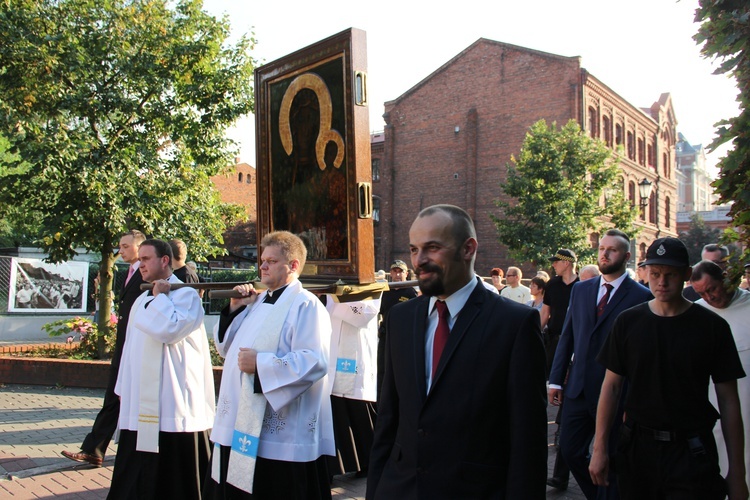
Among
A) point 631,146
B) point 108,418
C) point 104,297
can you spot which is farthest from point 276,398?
point 631,146

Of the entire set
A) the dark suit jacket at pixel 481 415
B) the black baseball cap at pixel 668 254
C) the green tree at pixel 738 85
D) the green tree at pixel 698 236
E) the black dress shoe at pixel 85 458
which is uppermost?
the green tree at pixel 698 236

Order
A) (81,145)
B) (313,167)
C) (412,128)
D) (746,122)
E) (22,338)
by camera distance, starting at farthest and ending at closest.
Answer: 1. (412,128)
2. (22,338)
3. (81,145)
4. (313,167)
5. (746,122)

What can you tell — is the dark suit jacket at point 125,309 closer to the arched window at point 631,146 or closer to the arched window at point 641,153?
the arched window at point 631,146

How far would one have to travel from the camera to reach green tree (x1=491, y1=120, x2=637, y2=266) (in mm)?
26219

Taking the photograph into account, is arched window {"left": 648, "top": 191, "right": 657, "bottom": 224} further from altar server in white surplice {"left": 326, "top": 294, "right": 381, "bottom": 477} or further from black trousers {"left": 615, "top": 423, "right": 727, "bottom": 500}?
black trousers {"left": 615, "top": 423, "right": 727, "bottom": 500}

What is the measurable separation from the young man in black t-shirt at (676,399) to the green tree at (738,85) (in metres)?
0.44

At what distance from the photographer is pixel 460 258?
273 centimetres

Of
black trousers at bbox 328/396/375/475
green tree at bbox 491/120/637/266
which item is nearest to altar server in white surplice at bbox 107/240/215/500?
black trousers at bbox 328/396/375/475

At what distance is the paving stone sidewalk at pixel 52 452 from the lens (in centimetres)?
585

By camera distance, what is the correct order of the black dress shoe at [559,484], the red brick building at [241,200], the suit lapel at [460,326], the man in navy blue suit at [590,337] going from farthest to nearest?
the red brick building at [241,200] → the black dress shoe at [559,484] → the man in navy blue suit at [590,337] → the suit lapel at [460,326]

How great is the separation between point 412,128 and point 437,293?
3660 centimetres

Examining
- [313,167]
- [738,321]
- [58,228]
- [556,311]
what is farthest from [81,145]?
[738,321]

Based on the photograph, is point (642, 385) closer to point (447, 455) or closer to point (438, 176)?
point (447, 455)

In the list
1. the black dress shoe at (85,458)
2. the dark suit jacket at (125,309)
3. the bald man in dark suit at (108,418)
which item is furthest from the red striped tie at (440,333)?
the black dress shoe at (85,458)
